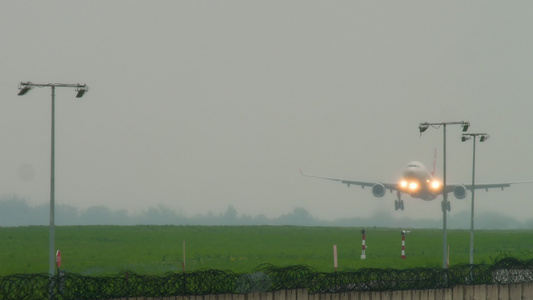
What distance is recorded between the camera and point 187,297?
20344 millimetres

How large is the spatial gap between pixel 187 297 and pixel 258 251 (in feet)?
123

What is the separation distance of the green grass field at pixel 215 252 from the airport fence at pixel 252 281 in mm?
16231

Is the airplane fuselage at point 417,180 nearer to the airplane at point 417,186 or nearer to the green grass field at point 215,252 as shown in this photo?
the airplane at point 417,186

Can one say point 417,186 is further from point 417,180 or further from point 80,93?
point 80,93

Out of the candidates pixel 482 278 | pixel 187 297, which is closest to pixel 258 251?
pixel 482 278

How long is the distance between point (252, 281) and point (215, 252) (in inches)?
1390

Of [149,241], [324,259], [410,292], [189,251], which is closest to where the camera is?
[410,292]

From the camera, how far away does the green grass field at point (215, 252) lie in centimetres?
4591

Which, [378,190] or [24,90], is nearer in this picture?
[24,90]

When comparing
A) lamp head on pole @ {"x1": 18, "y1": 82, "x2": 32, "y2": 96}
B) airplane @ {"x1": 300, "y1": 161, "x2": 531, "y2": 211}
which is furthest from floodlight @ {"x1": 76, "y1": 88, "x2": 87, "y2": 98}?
airplane @ {"x1": 300, "y1": 161, "x2": 531, "y2": 211}

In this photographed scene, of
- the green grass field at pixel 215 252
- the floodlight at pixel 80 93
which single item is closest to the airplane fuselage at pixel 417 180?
the green grass field at pixel 215 252

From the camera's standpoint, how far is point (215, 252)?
56.2 meters

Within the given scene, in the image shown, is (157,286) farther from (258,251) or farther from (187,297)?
(258,251)

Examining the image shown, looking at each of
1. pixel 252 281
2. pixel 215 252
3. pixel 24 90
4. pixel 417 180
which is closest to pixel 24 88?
pixel 24 90
